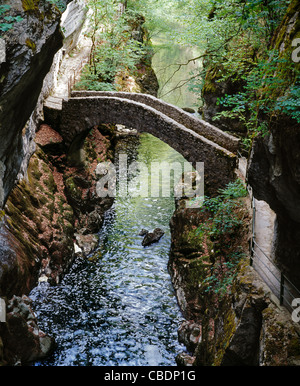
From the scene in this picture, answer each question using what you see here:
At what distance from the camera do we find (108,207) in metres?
16.3

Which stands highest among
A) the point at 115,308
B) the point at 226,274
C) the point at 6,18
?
the point at 6,18

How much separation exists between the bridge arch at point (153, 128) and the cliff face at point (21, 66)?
18.8 ft

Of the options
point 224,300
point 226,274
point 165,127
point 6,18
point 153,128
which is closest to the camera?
point 6,18

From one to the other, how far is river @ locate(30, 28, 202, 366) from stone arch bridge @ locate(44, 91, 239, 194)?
420cm

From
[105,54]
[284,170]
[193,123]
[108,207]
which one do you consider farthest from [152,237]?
[105,54]

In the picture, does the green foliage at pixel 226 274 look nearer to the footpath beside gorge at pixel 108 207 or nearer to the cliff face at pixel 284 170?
the footpath beside gorge at pixel 108 207

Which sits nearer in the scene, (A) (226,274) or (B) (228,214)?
(A) (226,274)

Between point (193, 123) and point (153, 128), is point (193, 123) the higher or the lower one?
the higher one

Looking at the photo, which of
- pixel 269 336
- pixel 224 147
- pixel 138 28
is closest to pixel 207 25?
pixel 224 147

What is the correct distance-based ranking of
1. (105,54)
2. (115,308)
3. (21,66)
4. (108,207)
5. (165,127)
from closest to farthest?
1. (21,66)
2. (115,308)
3. (165,127)
4. (108,207)
5. (105,54)

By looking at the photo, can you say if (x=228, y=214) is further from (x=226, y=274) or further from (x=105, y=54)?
(x=105, y=54)

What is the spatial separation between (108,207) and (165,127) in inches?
239

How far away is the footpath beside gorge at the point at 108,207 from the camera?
5.52 metres
